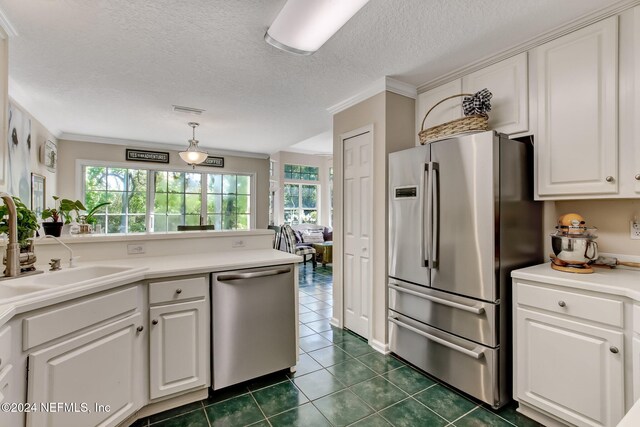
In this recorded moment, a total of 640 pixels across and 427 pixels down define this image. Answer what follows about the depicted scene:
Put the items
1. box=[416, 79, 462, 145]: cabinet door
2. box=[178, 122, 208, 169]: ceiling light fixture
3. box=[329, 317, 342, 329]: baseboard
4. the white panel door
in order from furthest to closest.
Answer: box=[178, 122, 208, 169]: ceiling light fixture → box=[329, 317, 342, 329]: baseboard → the white panel door → box=[416, 79, 462, 145]: cabinet door

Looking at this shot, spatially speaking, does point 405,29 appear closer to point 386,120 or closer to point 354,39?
point 354,39

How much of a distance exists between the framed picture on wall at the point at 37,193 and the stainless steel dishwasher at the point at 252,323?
325 cm

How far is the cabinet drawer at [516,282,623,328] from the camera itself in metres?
1.46

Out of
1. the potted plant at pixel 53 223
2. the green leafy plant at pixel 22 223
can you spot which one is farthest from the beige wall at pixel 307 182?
the green leafy plant at pixel 22 223

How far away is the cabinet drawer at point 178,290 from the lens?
1764 millimetres

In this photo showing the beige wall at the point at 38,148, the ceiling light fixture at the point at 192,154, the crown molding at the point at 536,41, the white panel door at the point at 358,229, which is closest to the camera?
the crown molding at the point at 536,41

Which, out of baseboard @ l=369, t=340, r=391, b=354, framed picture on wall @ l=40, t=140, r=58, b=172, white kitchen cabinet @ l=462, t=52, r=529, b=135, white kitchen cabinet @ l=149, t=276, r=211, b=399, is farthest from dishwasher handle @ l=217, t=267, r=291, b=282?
framed picture on wall @ l=40, t=140, r=58, b=172

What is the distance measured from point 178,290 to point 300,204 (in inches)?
229

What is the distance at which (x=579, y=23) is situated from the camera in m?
1.83

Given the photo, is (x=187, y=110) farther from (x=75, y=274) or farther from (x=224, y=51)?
(x=75, y=274)

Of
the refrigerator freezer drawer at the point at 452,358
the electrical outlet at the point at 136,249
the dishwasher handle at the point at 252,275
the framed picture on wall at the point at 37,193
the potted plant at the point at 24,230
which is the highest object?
the framed picture on wall at the point at 37,193

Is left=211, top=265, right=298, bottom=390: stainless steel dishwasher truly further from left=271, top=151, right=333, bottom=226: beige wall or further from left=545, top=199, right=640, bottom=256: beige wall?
left=271, top=151, right=333, bottom=226: beige wall

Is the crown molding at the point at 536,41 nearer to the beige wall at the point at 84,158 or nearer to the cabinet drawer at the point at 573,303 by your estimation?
the cabinet drawer at the point at 573,303

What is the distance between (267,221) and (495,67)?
5.30 m
